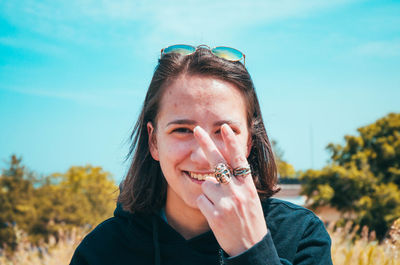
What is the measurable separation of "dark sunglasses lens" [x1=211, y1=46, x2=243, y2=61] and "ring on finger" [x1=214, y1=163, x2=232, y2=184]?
3.01ft

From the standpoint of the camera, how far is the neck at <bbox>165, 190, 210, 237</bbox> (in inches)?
94.1

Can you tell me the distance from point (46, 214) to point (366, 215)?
12051 mm

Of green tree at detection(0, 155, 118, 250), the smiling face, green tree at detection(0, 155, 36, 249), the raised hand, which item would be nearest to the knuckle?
the raised hand

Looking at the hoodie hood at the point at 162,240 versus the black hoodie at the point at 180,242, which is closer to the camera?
the black hoodie at the point at 180,242

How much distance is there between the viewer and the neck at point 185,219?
2.39m

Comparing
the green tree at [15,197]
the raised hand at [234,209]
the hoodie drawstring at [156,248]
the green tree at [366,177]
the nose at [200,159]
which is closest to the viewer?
the raised hand at [234,209]

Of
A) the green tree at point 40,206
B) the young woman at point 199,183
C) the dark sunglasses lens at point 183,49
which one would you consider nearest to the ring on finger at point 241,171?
the young woman at point 199,183

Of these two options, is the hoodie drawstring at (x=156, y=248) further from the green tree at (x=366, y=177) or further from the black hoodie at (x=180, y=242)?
the green tree at (x=366, y=177)

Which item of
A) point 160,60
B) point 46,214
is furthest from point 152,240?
point 46,214

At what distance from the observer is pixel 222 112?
6.77ft

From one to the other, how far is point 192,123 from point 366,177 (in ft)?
49.6

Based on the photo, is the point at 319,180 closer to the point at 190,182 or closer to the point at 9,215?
the point at 9,215

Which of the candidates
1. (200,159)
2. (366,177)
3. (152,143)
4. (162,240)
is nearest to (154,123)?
(152,143)

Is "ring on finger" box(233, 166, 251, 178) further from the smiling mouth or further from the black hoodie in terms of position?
the black hoodie
